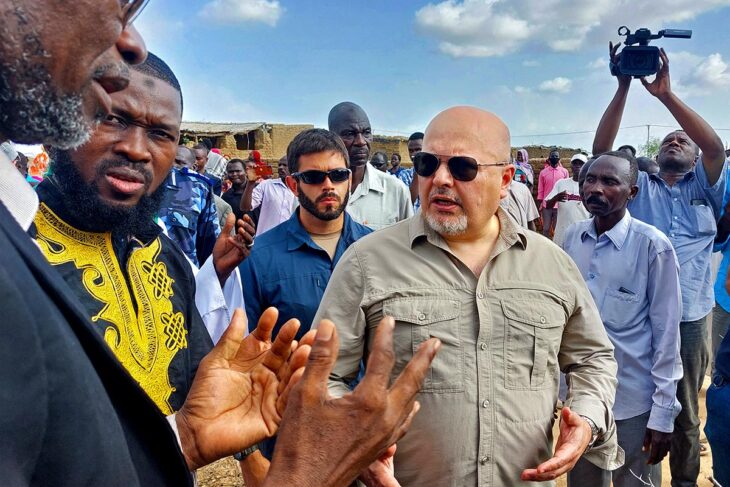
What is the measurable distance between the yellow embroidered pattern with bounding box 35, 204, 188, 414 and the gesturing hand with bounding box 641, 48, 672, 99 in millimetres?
3824

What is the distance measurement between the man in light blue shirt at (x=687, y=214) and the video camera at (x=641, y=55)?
7cm

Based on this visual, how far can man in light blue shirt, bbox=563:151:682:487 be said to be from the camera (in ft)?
9.09

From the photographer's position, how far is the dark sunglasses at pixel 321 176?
300cm

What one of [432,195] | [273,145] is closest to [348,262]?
[432,195]

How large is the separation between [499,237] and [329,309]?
741 mm

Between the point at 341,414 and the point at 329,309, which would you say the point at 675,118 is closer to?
the point at 329,309

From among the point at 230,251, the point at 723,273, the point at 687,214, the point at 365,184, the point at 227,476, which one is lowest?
the point at 227,476

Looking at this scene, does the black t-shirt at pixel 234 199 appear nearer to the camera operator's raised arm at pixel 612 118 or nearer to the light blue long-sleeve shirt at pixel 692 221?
the camera operator's raised arm at pixel 612 118

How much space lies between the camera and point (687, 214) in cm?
405

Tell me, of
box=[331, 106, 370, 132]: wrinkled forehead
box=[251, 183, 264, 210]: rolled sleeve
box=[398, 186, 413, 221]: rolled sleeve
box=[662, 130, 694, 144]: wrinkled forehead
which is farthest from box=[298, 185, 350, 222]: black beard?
box=[662, 130, 694, 144]: wrinkled forehead

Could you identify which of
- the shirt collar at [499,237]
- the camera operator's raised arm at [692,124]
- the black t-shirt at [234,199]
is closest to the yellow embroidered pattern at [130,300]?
the shirt collar at [499,237]

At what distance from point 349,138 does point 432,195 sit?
8.22ft

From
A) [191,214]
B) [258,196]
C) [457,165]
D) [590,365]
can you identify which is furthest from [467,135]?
[258,196]

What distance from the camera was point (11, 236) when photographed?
0.74 m
